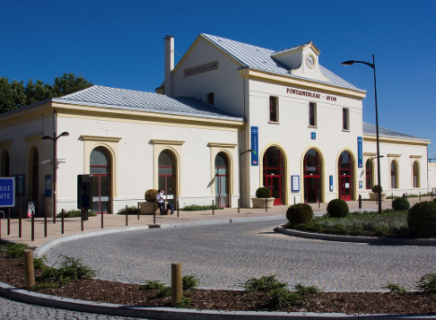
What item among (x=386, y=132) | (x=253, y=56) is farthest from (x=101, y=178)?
(x=386, y=132)

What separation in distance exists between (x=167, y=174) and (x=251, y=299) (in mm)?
23507

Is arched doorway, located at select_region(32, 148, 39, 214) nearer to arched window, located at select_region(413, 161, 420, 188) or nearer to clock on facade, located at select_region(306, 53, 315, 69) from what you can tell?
clock on facade, located at select_region(306, 53, 315, 69)

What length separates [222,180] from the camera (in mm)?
33156

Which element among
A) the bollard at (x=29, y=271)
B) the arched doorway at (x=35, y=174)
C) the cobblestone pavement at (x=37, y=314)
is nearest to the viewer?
the cobblestone pavement at (x=37, y=314)

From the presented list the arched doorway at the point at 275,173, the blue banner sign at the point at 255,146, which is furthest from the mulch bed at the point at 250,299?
the arched doorway at the point at 275,173

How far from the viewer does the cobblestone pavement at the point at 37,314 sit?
6961 millimetres

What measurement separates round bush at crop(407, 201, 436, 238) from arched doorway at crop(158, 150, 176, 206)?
58.0ft

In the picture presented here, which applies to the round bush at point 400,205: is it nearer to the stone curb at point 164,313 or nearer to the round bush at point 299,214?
the round bush at point 299,214

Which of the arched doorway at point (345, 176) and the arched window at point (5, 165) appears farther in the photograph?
the arched doorway at point (345, 176)

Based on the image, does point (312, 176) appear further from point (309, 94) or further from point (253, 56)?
point (253, 56)

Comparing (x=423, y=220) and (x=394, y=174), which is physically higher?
(x=394, y=174)

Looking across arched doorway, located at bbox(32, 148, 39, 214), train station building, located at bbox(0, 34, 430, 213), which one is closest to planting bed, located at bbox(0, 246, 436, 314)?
train station building, located at bbox(0, 34, 430, 213)

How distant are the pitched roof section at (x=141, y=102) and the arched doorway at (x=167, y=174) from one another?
272 cm

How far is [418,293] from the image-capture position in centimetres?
726
